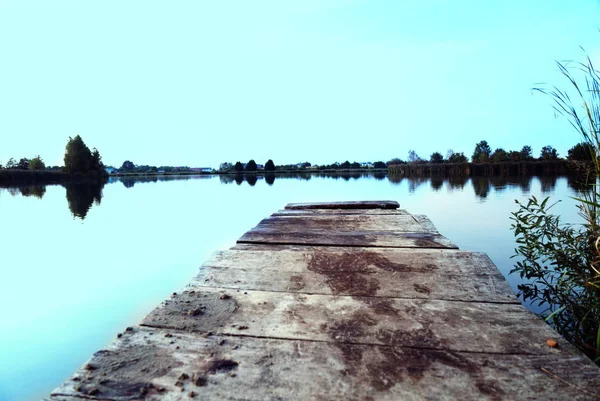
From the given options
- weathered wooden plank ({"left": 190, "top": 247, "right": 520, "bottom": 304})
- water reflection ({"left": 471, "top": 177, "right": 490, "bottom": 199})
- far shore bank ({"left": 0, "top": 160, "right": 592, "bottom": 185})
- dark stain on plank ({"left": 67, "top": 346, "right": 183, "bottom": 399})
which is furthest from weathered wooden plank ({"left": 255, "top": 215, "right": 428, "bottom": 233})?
far shore bank ({"left": 0, "top": 160, "right": 592, "bottom": 185})

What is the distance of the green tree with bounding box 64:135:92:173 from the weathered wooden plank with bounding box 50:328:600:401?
48.6 m

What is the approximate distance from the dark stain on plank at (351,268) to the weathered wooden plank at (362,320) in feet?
0.30

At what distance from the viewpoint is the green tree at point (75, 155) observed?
40156 millimetres

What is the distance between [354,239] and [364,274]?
61 centimetres

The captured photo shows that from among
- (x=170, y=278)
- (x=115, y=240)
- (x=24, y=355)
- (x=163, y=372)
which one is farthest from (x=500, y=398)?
(x=115, y=240)

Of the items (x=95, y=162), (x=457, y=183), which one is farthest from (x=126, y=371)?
(x=95, y=162)

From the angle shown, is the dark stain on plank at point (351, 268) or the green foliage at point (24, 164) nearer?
the dark stain on plank at point (351, 268)

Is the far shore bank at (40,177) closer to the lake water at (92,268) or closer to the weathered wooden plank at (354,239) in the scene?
the lake water at (92,268)

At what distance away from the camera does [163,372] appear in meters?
0.70

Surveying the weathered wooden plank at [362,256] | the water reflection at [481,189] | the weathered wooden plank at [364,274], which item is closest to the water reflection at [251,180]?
the water reflection at [481,189]

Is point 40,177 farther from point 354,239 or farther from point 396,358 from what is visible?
point 396,358

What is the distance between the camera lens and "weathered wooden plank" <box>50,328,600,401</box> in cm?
63

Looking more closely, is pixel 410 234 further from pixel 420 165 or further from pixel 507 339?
pixel 420 165

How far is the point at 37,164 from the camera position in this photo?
4184 centimetres
